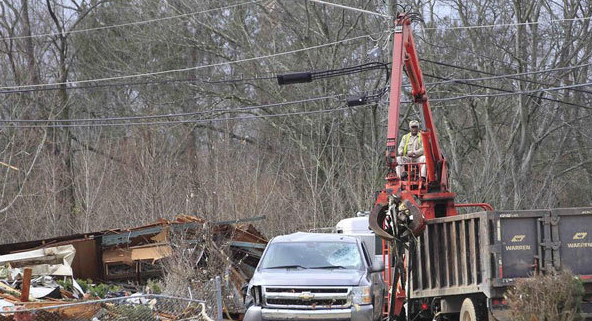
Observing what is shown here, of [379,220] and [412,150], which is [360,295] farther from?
[412,150]

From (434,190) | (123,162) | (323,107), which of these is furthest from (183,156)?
(434,190)

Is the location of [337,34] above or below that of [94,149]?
above

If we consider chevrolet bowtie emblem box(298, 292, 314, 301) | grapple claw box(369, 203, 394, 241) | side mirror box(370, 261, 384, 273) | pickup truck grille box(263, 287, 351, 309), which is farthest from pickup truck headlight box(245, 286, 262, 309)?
grapple claw box(369, 203, 394, 241)

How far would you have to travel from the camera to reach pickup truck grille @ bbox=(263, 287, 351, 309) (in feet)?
43.0

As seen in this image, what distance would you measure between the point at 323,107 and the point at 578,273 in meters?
24.2

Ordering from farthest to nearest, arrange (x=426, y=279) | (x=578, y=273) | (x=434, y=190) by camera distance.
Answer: (x=434, y=190), (x=426, y=279), (x=578, y=273)

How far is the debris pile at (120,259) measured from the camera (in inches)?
709

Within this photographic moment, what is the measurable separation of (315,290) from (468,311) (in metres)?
2.49

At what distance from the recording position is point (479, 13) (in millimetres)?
35156

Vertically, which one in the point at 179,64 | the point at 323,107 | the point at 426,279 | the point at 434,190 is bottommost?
the point at 426,279

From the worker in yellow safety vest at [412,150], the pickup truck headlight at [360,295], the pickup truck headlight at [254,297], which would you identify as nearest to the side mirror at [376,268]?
the pickup truck headlight at [360,295]

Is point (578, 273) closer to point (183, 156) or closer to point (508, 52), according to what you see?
point (508, 52)

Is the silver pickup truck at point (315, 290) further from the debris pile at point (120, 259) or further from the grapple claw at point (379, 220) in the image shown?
the debris pile at point (120, 259)

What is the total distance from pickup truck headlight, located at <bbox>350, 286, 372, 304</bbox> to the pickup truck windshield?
2.61ft
